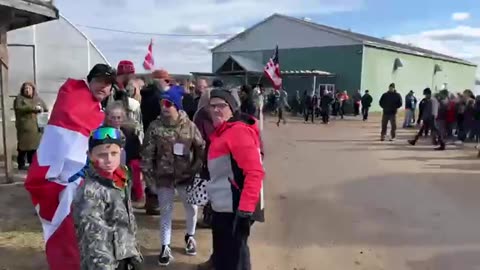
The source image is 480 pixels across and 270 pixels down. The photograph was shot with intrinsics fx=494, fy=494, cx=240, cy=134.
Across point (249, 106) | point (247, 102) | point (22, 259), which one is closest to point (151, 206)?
point (22, 259)

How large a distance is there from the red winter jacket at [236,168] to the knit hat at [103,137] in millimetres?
847

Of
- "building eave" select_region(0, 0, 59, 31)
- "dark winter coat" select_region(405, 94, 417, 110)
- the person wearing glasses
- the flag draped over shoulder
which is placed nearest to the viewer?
the flag draped over shoulder

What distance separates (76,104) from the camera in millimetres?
2996

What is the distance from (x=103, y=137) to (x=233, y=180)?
1067 mm

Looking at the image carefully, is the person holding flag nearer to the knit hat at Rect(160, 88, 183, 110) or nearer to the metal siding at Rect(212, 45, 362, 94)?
the knit hat at Rect(160, 88, 183, 110)

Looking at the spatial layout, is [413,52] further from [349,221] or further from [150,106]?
[150,106]

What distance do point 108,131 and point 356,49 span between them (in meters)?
31.0

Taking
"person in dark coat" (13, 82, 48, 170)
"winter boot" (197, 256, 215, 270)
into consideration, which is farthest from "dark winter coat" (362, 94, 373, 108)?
"winter boot" (197, 256, 215, 270)

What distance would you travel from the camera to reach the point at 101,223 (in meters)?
2.75

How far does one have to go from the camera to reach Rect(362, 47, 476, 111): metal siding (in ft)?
109

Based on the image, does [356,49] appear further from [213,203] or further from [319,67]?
[213,203]

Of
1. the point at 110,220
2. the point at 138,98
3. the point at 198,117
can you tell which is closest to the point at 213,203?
the point at 110,220

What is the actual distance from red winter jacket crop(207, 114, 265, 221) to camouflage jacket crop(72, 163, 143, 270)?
2.70 feet

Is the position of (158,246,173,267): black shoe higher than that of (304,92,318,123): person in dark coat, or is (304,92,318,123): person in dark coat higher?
(304,92,318,123): person in dark coat
